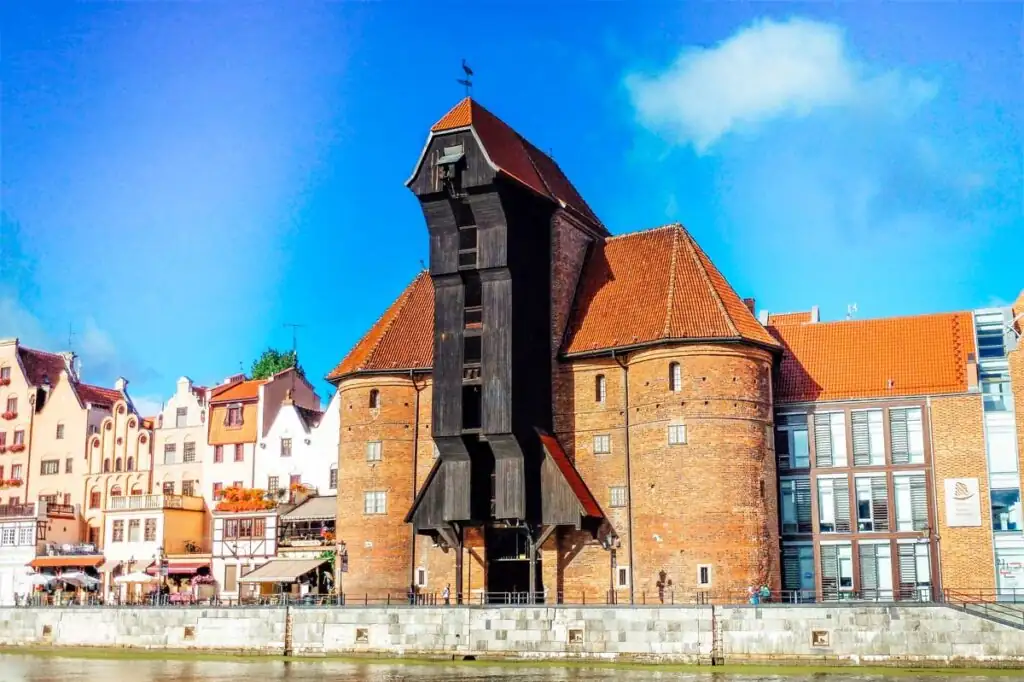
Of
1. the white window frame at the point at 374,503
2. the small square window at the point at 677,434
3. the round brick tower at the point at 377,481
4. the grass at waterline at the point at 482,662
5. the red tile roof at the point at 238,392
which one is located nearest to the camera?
the grass at waterline at the point at 482,662

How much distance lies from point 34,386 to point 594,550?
40.5 meters

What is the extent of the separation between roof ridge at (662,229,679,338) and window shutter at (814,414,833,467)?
7.66 metres

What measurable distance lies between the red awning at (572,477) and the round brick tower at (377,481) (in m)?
6.61

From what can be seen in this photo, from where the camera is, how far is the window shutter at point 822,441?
4959 centimetres

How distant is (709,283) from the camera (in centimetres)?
4922

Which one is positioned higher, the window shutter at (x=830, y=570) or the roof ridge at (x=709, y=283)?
the roof ridge at (x=709, y=283)

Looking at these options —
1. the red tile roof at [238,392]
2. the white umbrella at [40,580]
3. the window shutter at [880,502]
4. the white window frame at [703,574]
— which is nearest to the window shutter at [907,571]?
the window shutter at [880,502]

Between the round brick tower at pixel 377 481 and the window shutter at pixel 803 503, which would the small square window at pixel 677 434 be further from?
the round brick tower at pixel 377 481

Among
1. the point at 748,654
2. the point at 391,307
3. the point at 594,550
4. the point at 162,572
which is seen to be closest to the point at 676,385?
the point at 594,550

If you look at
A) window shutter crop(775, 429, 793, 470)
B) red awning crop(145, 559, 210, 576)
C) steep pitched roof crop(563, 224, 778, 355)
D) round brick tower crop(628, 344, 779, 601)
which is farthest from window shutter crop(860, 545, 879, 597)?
red awning crop(145, 559, 210, 576)

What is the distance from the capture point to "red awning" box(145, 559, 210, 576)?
6150cm

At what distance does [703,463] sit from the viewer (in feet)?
149

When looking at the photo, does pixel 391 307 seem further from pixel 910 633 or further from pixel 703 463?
pixel 910 633

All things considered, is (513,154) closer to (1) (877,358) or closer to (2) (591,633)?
(1) (877,358)
